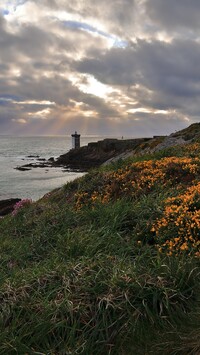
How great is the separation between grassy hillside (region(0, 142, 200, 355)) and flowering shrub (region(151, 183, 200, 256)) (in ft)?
0.06

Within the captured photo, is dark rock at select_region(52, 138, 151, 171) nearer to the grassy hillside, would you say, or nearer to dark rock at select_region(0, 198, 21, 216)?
dark rock at select_region(0, 198, 21, 216)

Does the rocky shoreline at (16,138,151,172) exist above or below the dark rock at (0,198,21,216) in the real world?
above

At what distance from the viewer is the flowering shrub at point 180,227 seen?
5.68 m

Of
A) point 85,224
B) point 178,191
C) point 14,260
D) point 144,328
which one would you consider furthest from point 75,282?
point 178,191

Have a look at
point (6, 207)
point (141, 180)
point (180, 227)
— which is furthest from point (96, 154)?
point (180, 227)

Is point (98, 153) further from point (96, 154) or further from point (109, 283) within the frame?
point (109, 283)

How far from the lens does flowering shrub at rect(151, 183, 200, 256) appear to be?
18.6 ft

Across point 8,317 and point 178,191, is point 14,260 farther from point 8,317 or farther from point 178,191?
point 178,191

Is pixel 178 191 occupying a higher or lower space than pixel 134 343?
higher

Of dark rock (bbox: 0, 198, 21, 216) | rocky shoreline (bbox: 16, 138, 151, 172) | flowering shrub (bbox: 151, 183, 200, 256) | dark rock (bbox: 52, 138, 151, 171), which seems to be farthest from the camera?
dark rock (bbox: 52, 138, 151, 171)

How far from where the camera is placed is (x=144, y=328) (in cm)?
407

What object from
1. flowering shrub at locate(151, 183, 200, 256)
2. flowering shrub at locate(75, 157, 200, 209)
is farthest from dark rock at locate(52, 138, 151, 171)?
flowering shrub at locate(151, 183, 200, 256)

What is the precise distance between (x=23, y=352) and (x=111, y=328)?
1.09 metres

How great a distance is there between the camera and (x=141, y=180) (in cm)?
957
